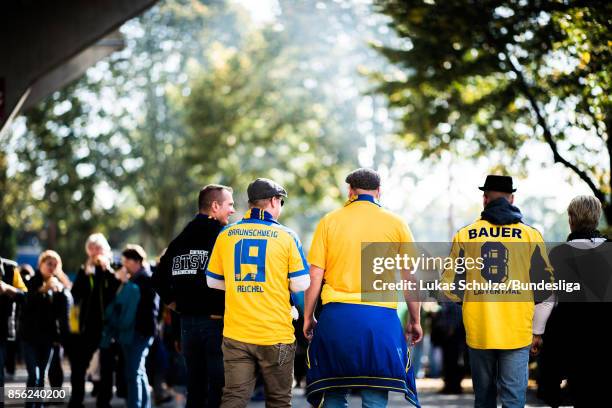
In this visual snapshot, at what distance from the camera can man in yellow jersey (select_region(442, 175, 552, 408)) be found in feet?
24.7

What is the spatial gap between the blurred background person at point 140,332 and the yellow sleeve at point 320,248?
327cm

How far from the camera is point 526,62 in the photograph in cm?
1867

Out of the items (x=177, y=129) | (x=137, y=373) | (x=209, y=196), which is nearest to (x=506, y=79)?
(x=137, y=373)

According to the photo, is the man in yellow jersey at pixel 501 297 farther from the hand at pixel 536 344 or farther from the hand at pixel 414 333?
the hand at pixel 414 333

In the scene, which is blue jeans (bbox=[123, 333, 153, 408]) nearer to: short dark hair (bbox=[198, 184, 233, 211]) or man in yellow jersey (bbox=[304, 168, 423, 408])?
short dark hair (bbox=[198, 184, 233, 211])

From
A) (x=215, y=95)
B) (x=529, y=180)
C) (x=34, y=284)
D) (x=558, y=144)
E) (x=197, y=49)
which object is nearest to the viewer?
(x=34, y=284)

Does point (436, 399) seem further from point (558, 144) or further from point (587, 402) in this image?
point (587, 402)

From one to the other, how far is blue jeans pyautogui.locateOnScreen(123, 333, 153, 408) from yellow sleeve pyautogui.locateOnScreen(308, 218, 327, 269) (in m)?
3.46

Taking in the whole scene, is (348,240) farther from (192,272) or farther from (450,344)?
(450,344)

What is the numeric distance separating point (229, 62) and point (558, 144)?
838 inches

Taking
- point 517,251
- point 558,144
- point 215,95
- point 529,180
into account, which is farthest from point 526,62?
point 215,95

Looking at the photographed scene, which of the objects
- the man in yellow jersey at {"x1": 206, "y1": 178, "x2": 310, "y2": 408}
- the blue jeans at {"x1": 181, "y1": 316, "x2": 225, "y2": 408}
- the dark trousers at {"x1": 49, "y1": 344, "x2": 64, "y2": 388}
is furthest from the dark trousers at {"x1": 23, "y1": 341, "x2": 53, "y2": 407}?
the man in yellow jersey at {"x1": 206, "y1": 178, "x2": 310, "y2": 408}

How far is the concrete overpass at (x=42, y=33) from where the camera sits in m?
16.5

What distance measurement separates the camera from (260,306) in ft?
24.4
